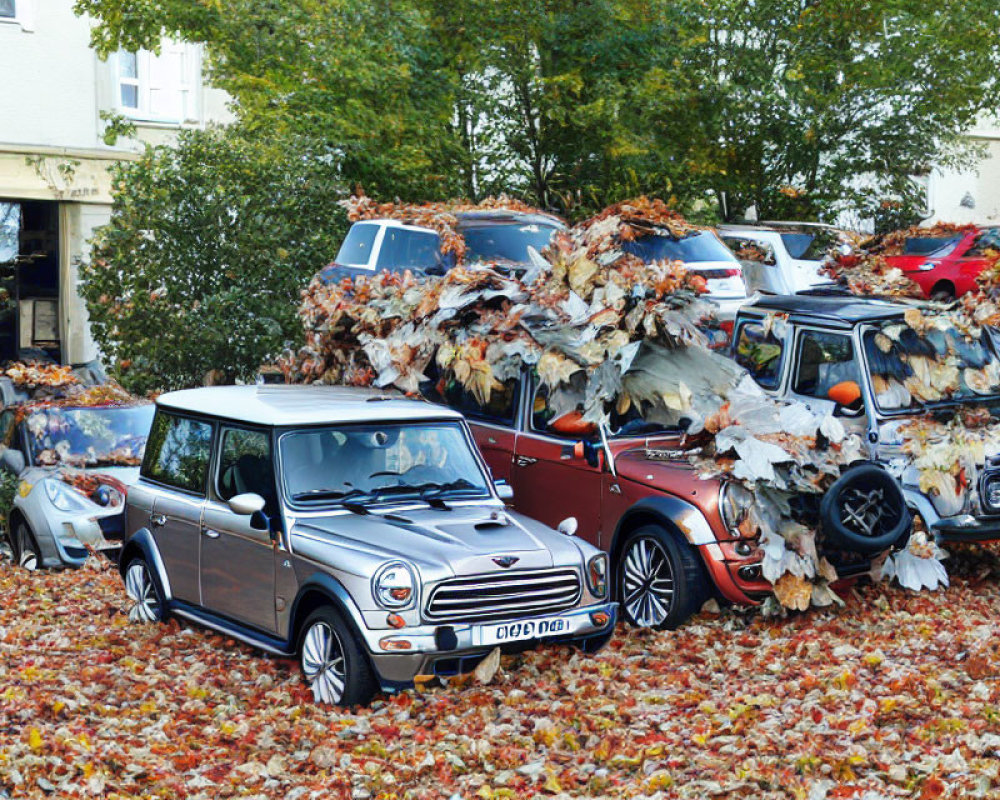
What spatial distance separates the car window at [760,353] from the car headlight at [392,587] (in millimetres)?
4733

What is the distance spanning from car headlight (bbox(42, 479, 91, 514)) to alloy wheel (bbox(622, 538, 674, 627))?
6.34m

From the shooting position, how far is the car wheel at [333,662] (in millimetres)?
7820

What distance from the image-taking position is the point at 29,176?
25.9 meters

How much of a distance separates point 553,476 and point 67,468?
19.8 ft

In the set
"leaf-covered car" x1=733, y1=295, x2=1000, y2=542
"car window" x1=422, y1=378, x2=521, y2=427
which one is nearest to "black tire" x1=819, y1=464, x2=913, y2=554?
"leaf-covered car" x1=733, y1=295, x2=1000, y2=542

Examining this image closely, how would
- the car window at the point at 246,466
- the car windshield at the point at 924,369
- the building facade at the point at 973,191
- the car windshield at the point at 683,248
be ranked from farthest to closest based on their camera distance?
1. the building facade at the point at 973,191
2. the car windshield at the point at 683,248
3. the car windshield at the point at 924,369
4. the car window at the point at 246,466

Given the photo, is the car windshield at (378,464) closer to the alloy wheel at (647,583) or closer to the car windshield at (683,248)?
the alloy wheel at (647,583)

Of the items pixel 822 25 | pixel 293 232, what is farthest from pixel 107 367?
pixel 822 25

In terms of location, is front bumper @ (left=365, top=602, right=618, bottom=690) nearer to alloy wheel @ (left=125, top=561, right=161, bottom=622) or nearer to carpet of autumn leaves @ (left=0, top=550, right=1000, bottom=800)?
carpet of autumn leaves @ (left=0, top=550, right=1000, bottom=800)

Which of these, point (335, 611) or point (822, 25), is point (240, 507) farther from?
point (822, 25)

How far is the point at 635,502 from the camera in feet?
31.6

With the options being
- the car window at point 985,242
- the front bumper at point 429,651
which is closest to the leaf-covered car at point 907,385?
the front bumper at point 429,651

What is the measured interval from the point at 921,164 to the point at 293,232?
11.1 m

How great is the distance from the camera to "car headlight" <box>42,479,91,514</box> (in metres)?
13.7
